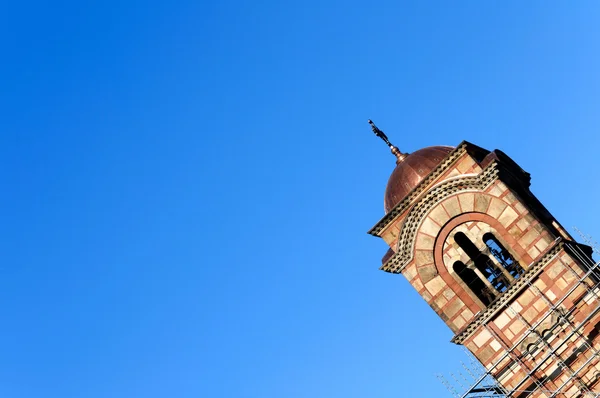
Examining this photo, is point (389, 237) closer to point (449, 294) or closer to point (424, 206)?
point (424, 206)

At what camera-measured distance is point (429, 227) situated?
28438 mm

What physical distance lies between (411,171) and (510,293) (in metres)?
5.54

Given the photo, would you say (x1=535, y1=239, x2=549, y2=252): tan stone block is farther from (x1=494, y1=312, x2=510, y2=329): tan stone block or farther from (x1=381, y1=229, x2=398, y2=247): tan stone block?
(x1=381, y1=229, x2=398, y2=247): tan stone block

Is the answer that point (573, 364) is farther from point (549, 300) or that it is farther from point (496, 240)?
point (496, 240)

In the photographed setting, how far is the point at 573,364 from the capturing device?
83.9 feet

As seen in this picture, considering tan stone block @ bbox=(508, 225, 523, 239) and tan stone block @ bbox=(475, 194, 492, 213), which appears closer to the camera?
tan stone block @ bbox=(508, 225, 523, 239)

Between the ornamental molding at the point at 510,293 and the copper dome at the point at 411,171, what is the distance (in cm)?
475

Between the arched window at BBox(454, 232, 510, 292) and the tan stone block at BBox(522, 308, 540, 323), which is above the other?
the arched window at BBox(454, 232, 510, 292)

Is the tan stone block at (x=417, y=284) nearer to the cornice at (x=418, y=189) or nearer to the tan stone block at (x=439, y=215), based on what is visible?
the tan stone block at (x=439, y=215)

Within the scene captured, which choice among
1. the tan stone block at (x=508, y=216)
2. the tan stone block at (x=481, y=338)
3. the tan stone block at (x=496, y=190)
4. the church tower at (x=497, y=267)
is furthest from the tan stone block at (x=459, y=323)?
the tan stone block at (x=496, y=190)

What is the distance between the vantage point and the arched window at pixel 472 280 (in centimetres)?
2772

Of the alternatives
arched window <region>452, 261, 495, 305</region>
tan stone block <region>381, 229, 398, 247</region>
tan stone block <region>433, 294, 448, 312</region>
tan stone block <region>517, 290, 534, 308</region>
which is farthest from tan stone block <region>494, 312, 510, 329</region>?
tan stone block <region>381, 229, 398, 247</region>

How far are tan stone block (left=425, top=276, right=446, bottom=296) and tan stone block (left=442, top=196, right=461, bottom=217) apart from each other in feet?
7.12

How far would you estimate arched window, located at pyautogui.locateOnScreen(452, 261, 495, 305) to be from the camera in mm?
27719
